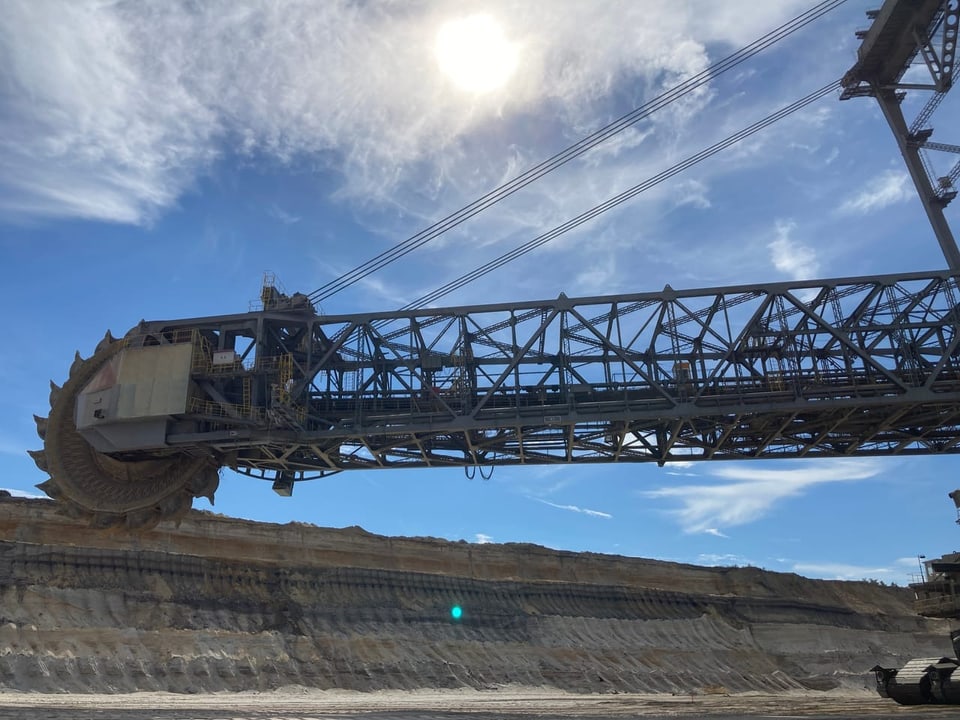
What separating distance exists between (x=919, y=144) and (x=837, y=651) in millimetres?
39123

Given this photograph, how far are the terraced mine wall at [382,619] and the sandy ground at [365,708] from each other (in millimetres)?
1254

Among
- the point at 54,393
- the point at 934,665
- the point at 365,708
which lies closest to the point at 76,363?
the point at 54,393

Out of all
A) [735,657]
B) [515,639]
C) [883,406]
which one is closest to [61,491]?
[883,406]

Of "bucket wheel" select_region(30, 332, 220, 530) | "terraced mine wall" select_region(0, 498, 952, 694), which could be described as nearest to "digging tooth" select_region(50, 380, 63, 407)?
"bucket wheel" select_region(30, 332, 220, 530)

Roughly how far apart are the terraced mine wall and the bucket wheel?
22.9 feet

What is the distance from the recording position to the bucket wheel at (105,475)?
894 inches

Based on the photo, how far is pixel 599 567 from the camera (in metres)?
57.5

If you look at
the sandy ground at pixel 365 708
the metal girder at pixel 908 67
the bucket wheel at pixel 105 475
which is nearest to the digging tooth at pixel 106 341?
the bucket wheel at pixel 105 475

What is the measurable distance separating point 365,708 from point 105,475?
33.4 ft

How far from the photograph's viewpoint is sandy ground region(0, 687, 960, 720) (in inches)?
720

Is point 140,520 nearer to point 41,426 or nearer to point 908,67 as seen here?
point 41,426

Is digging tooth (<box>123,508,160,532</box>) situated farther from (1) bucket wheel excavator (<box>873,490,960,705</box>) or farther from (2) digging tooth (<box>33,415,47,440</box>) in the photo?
(1) bucket wheel excavator (<box>873,490,960,705</box>)

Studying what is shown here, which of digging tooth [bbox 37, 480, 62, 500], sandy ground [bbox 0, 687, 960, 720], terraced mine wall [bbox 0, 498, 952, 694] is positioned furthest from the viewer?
terraced mine wall [bbox 0, 498, 952, 694]

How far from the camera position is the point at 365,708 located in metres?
23.5
